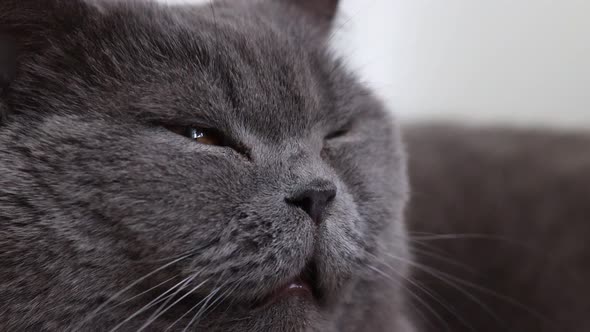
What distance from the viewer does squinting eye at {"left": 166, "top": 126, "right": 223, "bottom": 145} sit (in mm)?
802

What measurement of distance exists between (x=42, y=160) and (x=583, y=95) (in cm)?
181

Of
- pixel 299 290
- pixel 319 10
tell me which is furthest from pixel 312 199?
pixel 319 10

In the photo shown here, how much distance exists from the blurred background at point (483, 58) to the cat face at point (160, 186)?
114 centimetres

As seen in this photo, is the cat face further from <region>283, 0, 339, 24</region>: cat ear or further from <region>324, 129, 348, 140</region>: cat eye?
<region>283, 0, 339, 24</region>: cat ear

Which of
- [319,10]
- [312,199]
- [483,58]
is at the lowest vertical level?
[312,199]

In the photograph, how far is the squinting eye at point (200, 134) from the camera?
802 millimetres

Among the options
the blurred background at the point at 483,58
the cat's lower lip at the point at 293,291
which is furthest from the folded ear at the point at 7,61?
the blurred background at the point at 483,58

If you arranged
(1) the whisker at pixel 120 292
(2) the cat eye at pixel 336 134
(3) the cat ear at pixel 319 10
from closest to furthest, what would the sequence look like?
(1) the whisker at pixel 120 292 < (2) the cat eye at pixel 336 134 < (3) the cat ear at pixel 319 10

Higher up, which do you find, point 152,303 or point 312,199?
point 312,199

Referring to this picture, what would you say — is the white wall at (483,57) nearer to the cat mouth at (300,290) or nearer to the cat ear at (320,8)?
the cat ear at (320,8)

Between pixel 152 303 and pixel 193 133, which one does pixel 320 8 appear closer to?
pixel 193 133

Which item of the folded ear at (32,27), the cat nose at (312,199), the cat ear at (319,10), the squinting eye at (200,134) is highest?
the cat ear at (319,10)

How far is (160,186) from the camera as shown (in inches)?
29.3

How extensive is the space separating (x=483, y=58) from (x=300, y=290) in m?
1.58
